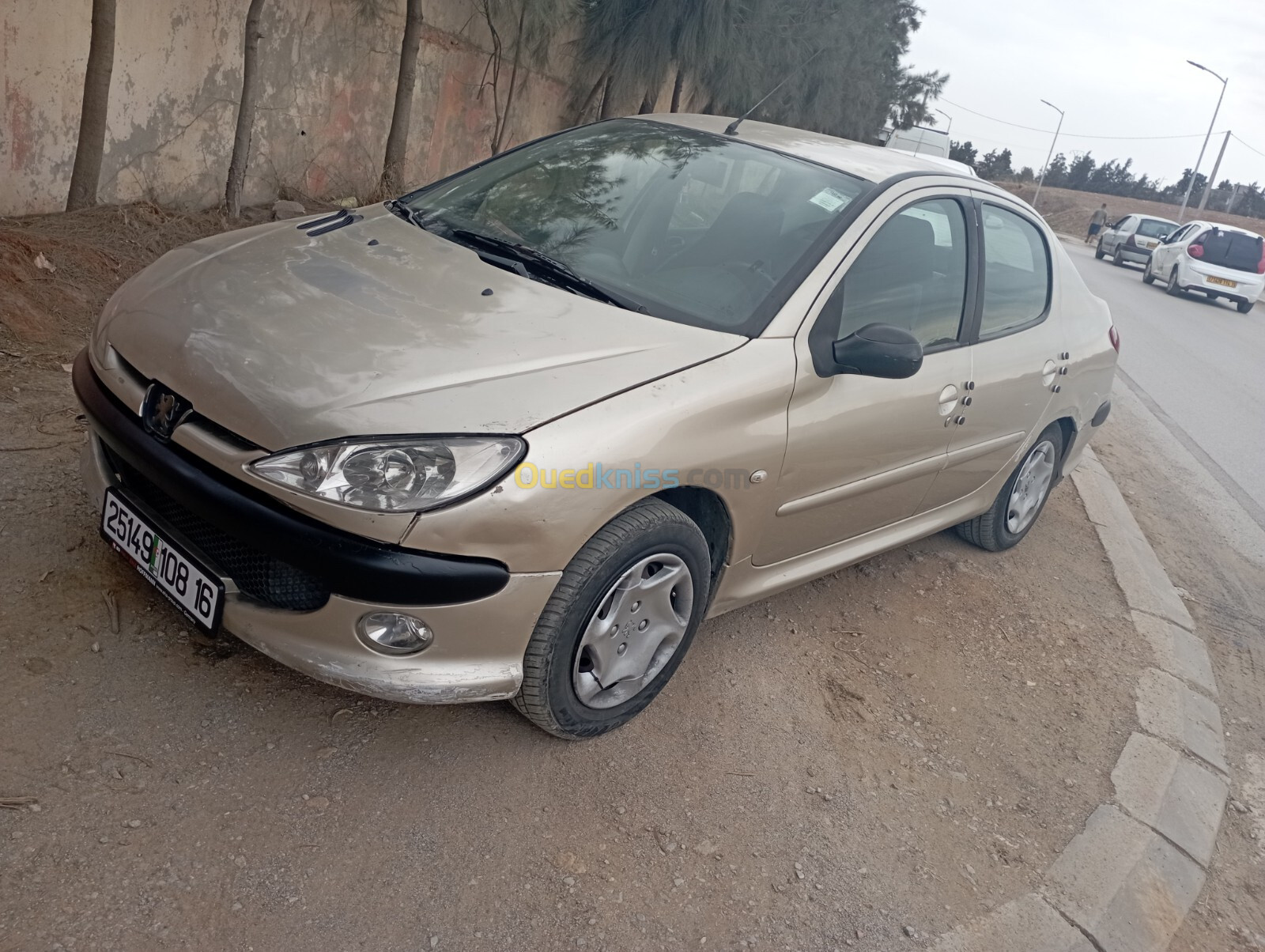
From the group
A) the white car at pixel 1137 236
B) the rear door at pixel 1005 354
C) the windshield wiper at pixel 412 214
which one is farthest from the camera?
the white car at pixel 1137 236

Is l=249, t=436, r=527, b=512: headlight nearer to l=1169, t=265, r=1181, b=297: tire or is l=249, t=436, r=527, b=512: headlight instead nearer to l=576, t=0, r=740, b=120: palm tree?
l=576, t=0, r=740, b=120: palm tree

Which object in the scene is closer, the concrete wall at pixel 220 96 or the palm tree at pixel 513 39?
the concrete wall at pixel 220 96

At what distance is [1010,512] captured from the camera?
15.8ft

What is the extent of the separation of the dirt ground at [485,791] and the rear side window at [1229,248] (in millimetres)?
19445

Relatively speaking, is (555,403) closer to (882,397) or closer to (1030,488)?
(882,397)

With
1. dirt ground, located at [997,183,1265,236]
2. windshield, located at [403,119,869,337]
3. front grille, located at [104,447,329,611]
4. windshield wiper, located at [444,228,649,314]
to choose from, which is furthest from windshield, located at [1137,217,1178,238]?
front grille, located at [104,447,329,611]

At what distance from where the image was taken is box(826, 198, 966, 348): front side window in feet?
10.5

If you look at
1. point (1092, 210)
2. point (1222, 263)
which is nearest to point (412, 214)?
point (1222, 263)

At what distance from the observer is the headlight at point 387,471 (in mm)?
2277

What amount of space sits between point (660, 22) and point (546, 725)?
1104cm

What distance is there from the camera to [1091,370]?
15.5ft

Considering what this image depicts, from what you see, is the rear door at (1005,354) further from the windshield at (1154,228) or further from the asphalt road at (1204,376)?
the windshield at (1154,228)

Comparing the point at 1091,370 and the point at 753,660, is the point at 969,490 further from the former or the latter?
the point at 753,660

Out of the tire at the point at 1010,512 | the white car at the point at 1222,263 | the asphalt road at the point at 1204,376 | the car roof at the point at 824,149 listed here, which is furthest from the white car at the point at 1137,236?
the car roof at the point at 824,149
